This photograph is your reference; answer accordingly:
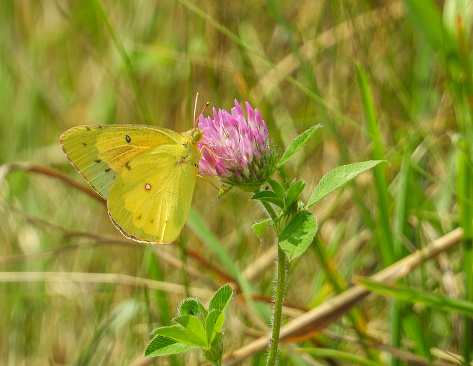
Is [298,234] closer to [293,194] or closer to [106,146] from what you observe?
[293,194]

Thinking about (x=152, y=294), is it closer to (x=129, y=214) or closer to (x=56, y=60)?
(x=129, y=214)

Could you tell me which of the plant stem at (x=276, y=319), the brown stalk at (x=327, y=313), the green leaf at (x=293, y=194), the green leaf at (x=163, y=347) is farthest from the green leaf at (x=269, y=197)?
the brown stalk at (x=327, y=313)

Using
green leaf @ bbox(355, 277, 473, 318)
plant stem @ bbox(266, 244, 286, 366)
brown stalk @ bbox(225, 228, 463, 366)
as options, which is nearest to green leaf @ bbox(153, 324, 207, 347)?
plant stem @ bbox(266, 244, 286, 366)

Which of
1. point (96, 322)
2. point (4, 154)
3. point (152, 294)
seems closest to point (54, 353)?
point (96, 322)

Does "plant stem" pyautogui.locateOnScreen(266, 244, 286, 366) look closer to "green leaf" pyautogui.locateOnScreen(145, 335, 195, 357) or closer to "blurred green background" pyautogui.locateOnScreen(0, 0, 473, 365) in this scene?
"green leaf" pyautogui.locateOnScreen(145, 335, 195, 357)

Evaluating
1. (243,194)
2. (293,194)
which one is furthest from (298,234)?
(243,194)

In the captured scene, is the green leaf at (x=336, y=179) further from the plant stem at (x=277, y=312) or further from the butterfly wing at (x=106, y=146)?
the butterfly wing at (x=106, y=146)
